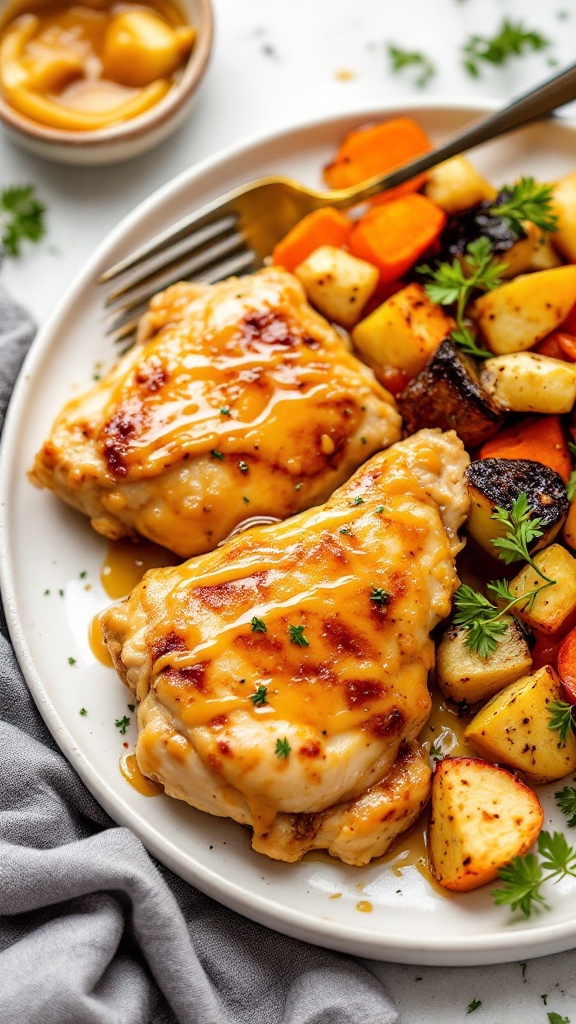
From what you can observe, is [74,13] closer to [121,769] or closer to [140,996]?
[121,769]

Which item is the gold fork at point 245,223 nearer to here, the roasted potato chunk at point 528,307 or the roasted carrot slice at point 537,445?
the roasted potato chunk at point 528,307

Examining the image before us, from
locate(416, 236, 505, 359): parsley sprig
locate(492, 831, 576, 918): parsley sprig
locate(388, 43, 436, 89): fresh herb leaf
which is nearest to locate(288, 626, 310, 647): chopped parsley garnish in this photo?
locate(492, 831, 576, 918): parsley sprig

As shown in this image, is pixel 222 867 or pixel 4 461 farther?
pixel 4 461

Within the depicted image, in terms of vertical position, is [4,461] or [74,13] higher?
[74,13]

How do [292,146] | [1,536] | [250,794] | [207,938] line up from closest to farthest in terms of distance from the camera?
[250,794] → [207,938] → [1,536] → [292,146]

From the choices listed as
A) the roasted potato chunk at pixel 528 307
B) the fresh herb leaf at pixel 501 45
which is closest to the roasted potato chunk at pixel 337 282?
the roasted potato chunk at pixel 528 307

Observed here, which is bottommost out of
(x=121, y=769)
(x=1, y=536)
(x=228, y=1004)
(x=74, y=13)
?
(x=228, y=1004)

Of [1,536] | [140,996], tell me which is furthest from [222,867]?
[1,536]
